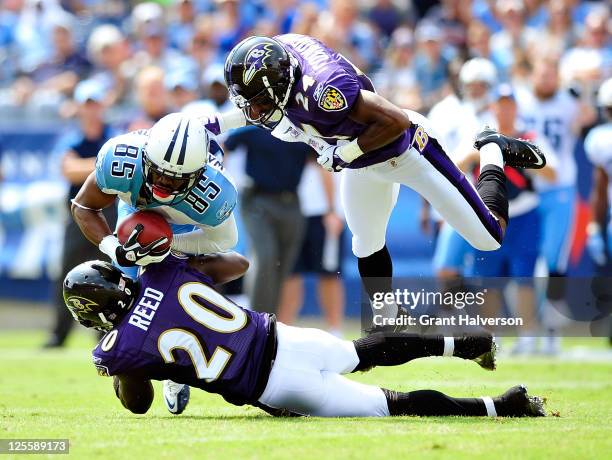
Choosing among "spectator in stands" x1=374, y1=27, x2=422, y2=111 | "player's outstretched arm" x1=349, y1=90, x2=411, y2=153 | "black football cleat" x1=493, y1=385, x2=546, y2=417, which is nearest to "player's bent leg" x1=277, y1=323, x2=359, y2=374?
"black football cleat" x1=493, y1=385, x2=546, y2=417

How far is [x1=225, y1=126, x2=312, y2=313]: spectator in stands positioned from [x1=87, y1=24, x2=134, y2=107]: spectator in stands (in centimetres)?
266

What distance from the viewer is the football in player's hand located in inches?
244

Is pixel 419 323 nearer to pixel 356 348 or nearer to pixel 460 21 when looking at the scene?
pixel 356 348

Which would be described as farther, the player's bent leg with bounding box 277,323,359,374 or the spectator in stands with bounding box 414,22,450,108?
the spectator in stands with bounding box 414,22,450,108

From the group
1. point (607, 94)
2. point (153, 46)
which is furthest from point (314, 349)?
point (153, 46)

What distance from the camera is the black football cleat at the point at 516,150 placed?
299 inches

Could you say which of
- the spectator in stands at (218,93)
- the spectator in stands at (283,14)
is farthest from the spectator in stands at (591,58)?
the spectator in stands at (218,93)

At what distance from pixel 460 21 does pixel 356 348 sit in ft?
27.7

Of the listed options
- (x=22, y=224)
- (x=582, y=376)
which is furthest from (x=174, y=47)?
(x=582, y=376)

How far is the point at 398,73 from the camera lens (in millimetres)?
13281

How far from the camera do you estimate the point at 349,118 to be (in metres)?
6.58

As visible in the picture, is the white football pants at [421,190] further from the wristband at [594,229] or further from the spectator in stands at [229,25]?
the spectator in stands at [229,25]

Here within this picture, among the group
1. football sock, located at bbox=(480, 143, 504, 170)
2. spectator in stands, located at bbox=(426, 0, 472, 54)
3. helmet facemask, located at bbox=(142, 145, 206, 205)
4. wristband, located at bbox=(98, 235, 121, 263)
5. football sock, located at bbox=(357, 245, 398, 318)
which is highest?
football sock, located at bbox=(480, 143, 504, 170)

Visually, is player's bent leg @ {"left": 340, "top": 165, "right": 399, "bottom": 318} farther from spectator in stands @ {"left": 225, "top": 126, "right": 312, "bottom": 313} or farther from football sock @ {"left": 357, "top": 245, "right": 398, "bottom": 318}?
spectator in stands @ {"left": 225, "top": 126, "right": 312, "bottom": 313}
